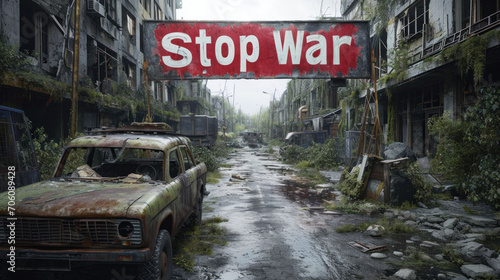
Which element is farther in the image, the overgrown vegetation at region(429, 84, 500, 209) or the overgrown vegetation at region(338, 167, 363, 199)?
the overgrown vegetation at region(338, 167, 363, 199)

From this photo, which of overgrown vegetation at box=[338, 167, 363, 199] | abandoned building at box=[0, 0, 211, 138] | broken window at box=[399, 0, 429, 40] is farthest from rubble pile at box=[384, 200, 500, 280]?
abandoned building at box=[0, 0, 211, 138]

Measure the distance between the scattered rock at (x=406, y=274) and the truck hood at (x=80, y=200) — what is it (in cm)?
303

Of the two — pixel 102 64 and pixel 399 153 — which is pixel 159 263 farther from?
pixel 102 64

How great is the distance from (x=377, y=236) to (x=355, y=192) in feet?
9.22

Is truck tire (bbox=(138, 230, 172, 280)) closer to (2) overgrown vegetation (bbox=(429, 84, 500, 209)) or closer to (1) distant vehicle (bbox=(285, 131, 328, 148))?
(2) overgrown vegetation (bbox=(429, 84, 500, 209))

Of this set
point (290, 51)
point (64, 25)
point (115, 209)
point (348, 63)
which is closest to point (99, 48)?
point (64, 25)

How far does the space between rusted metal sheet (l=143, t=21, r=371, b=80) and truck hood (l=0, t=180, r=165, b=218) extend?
4809mm

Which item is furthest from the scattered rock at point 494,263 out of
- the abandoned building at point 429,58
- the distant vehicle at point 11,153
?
the distant vehicle at point 11,153

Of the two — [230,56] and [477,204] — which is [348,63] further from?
[477,204]

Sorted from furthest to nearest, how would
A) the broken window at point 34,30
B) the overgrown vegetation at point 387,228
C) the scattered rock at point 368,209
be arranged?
the broken window at point 34,30, the scattered rock at point 368,209, the overgrown vegetation at point 387,228

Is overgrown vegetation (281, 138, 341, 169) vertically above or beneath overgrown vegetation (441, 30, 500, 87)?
beneath

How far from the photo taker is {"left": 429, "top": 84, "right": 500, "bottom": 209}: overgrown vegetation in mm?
6539

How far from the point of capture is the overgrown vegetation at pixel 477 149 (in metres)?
6.54

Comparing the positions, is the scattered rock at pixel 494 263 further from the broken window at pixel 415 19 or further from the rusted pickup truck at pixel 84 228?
the broken window at pixel 415 19
